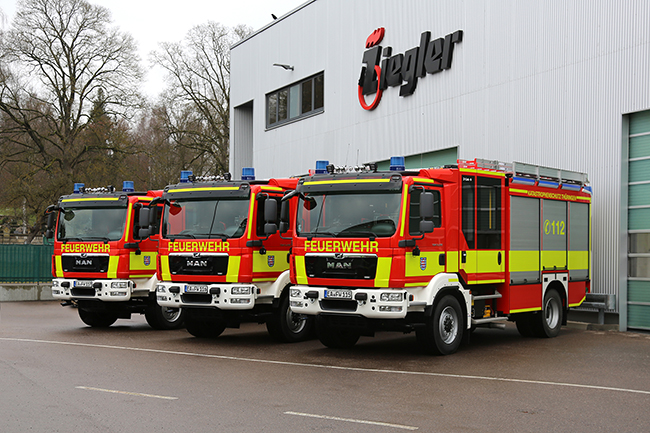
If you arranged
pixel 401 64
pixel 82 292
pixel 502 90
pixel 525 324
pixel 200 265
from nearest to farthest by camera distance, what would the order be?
1. pixel 200 265
2. pixel 525 324
3. pixel 82 292
4. pixel 502 90
5. pixel 401 64

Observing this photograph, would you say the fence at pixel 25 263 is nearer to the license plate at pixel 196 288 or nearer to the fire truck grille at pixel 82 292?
the fire truck grille at pixel 82 292

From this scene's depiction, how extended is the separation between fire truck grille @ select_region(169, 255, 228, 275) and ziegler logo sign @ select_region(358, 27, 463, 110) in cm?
970

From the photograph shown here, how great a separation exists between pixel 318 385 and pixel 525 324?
6.57 meters

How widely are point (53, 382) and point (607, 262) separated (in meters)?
11.5

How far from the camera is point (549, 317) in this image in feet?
48.1

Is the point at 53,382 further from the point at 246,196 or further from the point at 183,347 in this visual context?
the point at 246,196

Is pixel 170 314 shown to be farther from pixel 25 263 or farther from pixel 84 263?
pixel 25 263

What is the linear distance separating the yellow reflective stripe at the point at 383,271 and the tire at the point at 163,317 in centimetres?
623

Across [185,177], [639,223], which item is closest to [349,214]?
[185,177]

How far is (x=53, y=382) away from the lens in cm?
937

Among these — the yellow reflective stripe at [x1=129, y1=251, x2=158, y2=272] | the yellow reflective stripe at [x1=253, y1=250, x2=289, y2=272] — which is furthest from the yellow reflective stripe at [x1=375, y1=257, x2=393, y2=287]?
the yellow reflective stripe at [x1=129, y1=251, x2=158, y2=272]

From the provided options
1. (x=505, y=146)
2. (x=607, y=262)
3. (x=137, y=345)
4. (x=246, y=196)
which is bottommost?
(x=137, y=345)

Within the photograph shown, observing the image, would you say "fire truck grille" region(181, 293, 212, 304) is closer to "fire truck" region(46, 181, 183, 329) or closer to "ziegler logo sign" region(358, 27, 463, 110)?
"fire truck" region(46, 181, 183, 329)

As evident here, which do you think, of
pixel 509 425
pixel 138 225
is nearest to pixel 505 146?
pixel 138 225
